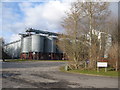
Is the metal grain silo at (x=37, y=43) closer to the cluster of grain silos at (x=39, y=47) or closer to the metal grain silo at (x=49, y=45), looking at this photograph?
the cluster of grain silos at (x=39, y=47)

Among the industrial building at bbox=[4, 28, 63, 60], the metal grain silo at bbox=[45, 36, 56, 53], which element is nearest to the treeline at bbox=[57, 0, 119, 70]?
the industrial building at bbox=[4, 28, 63, 60]

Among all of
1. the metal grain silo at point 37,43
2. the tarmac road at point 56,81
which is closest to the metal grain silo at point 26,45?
the metal grain silo at point 37,43

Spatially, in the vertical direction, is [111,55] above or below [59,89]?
above

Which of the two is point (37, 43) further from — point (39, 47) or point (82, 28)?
point (82, 28)

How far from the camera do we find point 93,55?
2455 cm

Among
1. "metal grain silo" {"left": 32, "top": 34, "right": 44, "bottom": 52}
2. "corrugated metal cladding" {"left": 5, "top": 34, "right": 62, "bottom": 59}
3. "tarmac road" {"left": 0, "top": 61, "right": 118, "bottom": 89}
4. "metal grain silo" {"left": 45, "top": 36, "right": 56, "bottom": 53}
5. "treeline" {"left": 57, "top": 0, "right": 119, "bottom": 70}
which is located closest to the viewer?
"tarmac road" {"left": 0, "top": 61, "right": 118, "bottom": 89}

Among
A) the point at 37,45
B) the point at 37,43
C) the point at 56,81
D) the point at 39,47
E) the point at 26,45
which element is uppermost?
the point at 37,43

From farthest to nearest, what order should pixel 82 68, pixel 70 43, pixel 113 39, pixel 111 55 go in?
pixel 113 39 → pixel 70 43 → pixel 82 68 → pixel 111 55

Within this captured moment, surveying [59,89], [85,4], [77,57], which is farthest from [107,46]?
[59,89]

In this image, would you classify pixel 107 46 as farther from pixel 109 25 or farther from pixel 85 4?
pixel 85 4

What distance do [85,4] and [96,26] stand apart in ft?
12.6

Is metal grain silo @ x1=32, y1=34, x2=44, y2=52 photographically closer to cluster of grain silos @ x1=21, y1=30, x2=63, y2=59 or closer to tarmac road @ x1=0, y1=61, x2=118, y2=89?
cluster of grain silos @ x1=21, y1=30, x2=63, y2=59

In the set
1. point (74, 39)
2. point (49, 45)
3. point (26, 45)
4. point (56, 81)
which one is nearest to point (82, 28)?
point (74, 39)

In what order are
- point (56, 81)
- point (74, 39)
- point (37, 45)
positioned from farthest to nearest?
point (37, 45)
point (74, 39)
point (56, 81)
